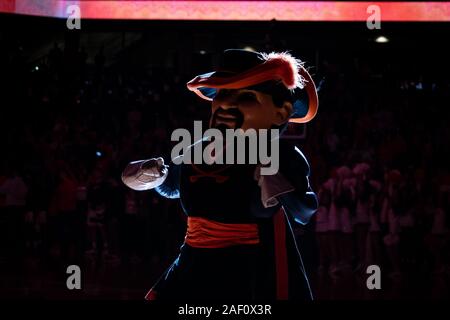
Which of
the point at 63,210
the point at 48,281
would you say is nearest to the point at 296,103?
the point at 48,281

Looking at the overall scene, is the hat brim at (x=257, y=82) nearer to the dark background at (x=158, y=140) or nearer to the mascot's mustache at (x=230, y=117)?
the mascot's mustache at (x=230, y=117)

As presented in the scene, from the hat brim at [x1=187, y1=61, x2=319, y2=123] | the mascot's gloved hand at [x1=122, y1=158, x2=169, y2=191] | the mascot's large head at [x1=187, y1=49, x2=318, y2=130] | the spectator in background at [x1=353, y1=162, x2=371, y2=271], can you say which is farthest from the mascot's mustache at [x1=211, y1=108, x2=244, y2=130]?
the spectator in background at [x1=353, y1=162, x2=371, y2=271]

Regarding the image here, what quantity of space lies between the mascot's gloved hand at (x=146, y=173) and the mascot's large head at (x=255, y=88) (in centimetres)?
34

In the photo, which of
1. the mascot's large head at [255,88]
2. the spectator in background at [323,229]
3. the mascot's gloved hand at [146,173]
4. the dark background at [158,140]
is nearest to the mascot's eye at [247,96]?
the mascot's large head at [255,88]

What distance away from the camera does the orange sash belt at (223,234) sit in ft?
12.6

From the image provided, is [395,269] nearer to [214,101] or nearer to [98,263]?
[98,263]

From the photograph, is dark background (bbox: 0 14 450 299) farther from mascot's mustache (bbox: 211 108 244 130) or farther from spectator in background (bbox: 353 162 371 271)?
mascot's mustache (bbox: 211 108 244 130)

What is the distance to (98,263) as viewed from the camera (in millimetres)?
8750

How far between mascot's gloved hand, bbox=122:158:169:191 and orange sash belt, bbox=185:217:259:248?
0.34 m

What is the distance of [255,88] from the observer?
397cm

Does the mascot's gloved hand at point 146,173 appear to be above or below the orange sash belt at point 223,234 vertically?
above

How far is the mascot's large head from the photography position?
3.92 meters

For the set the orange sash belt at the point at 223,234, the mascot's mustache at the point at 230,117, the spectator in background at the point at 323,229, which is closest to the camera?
the orange sash belt at the point at 223,234

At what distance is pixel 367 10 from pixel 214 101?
7.14 m
